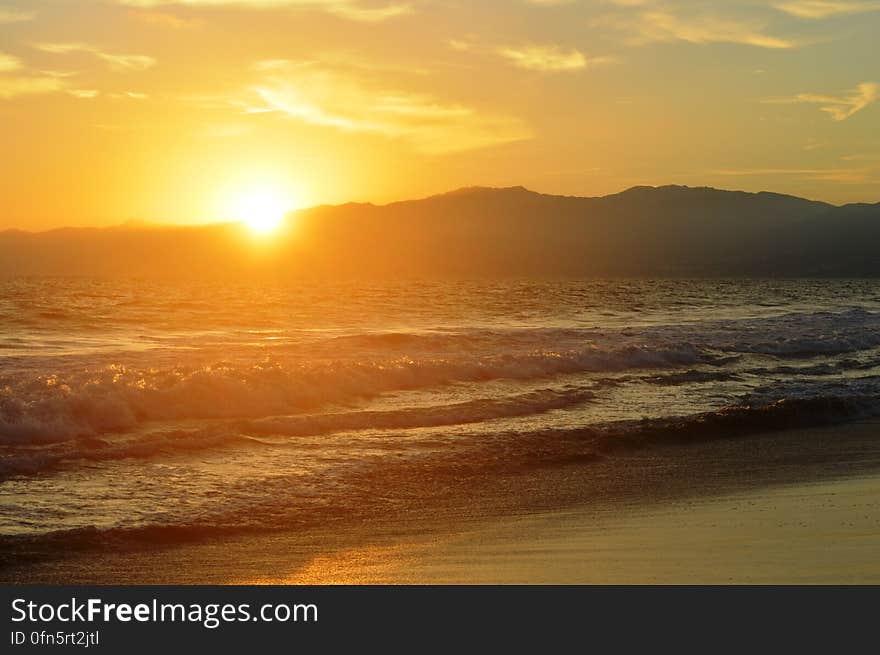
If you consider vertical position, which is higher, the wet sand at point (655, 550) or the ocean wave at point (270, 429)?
the ocean wave at point (270, 429)

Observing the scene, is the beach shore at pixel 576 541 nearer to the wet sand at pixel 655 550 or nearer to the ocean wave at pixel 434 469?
the wet sand at pixel 655 550

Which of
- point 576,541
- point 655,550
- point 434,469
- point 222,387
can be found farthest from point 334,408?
point 655,550

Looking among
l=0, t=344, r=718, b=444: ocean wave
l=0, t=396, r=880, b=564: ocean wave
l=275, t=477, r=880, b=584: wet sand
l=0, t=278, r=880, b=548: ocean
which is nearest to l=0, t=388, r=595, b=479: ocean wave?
l=0, t=278, r=880, b=548: ocean

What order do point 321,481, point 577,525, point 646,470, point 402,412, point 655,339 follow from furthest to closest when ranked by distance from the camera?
point 655,339 < point 402,412 < point 646,470 < point 321,481 < point 577,525

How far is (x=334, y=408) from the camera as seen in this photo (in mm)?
18156

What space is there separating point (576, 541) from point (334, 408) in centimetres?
993

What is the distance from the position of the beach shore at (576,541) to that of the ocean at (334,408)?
2.26 feet

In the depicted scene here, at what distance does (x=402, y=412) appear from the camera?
56.6 feet

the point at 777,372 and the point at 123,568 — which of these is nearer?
the point at 123,568

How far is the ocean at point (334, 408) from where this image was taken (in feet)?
35.1

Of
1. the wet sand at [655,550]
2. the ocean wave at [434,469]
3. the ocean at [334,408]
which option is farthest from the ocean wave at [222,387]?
the wet sand at [655,550]
